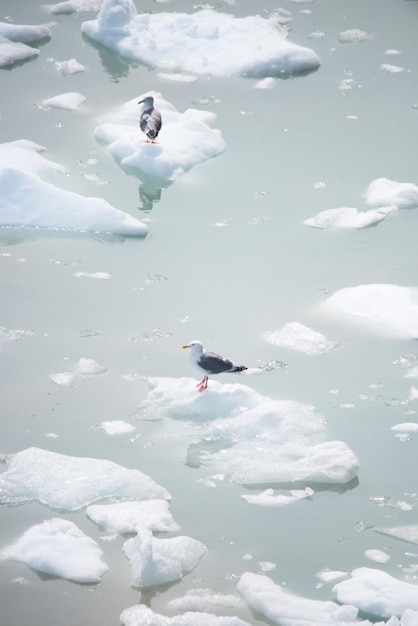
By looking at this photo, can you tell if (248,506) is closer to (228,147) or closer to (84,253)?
(84,253)

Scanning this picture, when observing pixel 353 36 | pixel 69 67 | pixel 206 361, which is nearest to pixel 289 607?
pixel 206 361

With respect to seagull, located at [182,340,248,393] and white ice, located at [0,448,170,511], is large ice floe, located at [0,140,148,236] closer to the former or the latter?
seagull, located at [182,340,248,393]

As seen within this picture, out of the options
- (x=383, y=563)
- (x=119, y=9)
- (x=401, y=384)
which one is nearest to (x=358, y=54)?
(x=119, y=9)

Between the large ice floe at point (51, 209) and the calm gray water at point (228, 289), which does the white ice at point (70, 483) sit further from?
the large ice floe at point (51, 209)

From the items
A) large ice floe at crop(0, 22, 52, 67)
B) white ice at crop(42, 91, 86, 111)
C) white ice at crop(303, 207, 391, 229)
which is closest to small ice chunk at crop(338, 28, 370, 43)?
white ice at crop(42, 91, 86, 111)

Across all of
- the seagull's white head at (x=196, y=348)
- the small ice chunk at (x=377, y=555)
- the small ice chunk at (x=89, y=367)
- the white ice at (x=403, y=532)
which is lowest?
the small ice chunk at (x=377, y=555)

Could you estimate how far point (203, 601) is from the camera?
438 cm

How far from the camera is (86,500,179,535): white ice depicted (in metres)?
4.79

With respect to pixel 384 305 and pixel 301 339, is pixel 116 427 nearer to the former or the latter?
pixel 301 339

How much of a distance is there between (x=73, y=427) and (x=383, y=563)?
1759mm

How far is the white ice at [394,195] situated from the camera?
7891 millimetres

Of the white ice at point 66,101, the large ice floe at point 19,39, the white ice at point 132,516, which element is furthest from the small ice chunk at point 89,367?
the large ice floe at point 19,39

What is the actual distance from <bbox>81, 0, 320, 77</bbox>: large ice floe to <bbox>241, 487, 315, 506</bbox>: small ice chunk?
18.8 ft

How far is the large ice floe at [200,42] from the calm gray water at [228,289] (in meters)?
0.17
